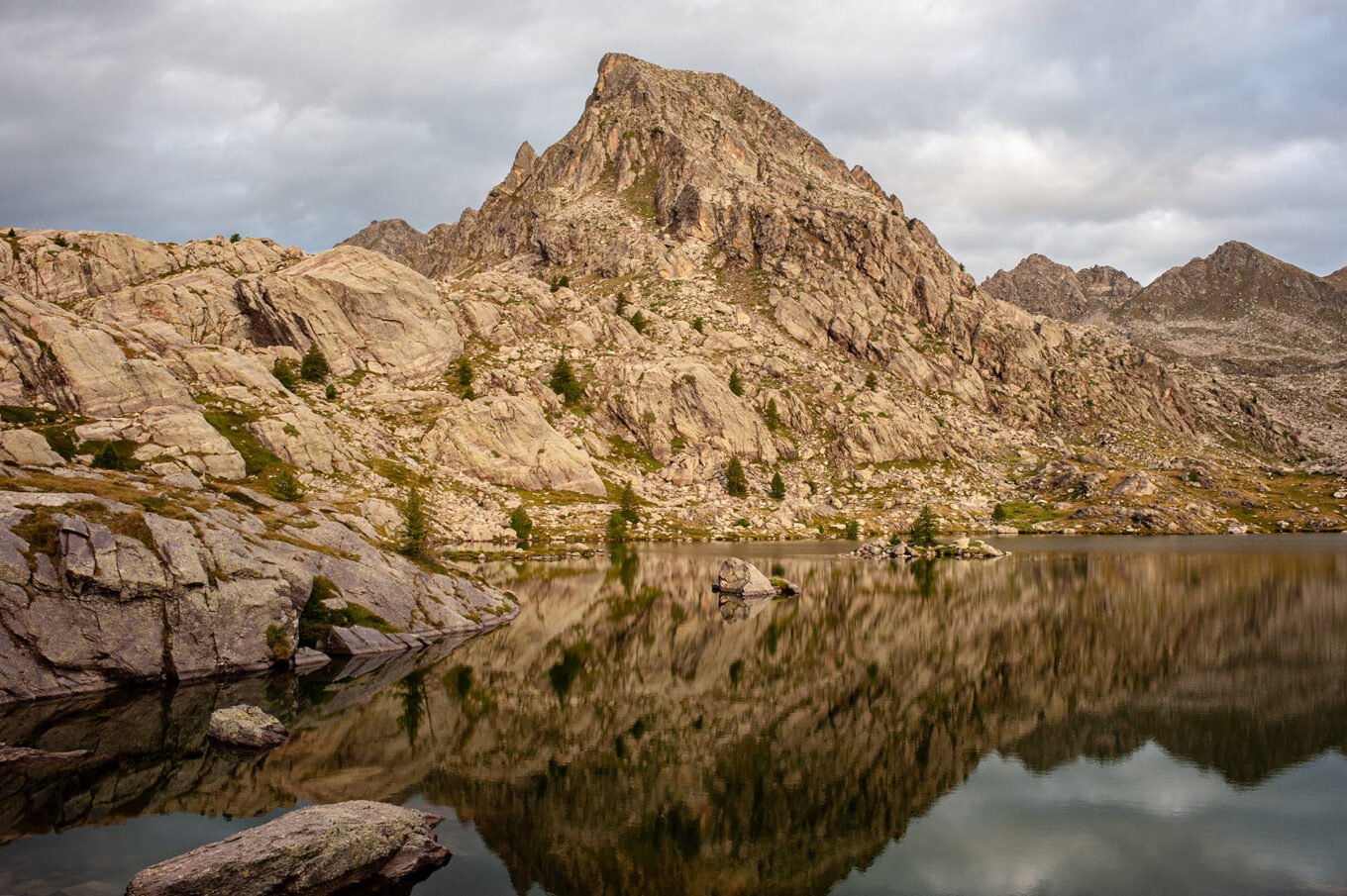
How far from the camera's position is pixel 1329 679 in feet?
142

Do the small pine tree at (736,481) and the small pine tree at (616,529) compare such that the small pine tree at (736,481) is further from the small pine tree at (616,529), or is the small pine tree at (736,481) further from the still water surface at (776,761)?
the still water surface at (776,761)

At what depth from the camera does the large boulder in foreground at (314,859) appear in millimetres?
18250

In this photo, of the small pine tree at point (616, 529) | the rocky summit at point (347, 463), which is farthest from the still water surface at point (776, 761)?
the small pine tree at point (616, 529)

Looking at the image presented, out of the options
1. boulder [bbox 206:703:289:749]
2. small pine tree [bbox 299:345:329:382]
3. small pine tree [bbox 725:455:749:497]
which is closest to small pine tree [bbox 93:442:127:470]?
small pine tree [bbox 299:345:329:382]

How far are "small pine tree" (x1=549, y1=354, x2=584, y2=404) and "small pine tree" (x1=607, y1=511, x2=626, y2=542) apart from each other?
164 feet

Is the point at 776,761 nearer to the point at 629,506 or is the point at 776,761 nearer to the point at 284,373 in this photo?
the point at 629,506

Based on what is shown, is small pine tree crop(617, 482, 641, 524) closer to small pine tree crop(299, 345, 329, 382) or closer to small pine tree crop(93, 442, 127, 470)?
small pine tree crop(299, 345, 329, 382)

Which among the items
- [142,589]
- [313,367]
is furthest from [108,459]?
[313,367]

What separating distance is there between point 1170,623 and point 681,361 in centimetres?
13964

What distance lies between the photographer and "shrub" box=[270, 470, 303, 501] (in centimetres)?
9703

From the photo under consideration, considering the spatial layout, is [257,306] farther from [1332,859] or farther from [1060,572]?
[1332,859]

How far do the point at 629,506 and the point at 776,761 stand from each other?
111 m

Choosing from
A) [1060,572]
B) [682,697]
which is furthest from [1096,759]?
[1060,572]

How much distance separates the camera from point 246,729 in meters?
31.0
